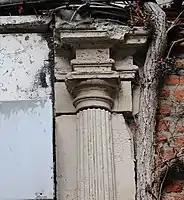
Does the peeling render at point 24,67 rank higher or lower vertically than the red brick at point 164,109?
higher

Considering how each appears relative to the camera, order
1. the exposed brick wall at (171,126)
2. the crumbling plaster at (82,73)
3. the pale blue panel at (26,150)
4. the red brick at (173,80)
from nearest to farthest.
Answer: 1. the pale blue panel at (26,150)
2. the crumbling plaster at (82,73)
3. the exposed brick wall at (171,126)
4. the red brick at (173,80)

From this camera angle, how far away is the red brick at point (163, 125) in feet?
12.9

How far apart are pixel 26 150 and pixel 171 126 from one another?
88 cm

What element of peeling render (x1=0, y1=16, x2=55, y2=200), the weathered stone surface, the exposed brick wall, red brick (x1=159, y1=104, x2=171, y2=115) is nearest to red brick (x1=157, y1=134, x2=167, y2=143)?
the exposed brick wall

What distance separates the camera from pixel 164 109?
3.97 metres

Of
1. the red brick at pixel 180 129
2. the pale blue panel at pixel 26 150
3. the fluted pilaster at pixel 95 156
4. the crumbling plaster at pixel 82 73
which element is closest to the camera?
the pale blue panel at pixel 26 150

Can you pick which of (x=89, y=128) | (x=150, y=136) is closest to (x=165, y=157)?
(x=150, y=136)

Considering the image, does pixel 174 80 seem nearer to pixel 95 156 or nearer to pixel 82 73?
pixel 82 73

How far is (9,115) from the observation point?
3586 mm

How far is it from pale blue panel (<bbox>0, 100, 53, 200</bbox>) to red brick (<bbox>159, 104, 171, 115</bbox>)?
703 millimetres

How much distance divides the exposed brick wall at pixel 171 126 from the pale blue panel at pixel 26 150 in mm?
676

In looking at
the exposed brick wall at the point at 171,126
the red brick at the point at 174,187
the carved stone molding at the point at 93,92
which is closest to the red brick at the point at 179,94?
the exposed brick wall at the point at 171,126

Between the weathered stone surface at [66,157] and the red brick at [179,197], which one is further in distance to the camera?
the red brick at [179,197]

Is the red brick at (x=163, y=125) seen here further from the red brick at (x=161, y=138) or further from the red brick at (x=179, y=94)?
the red brick at (x=179, y=94)
